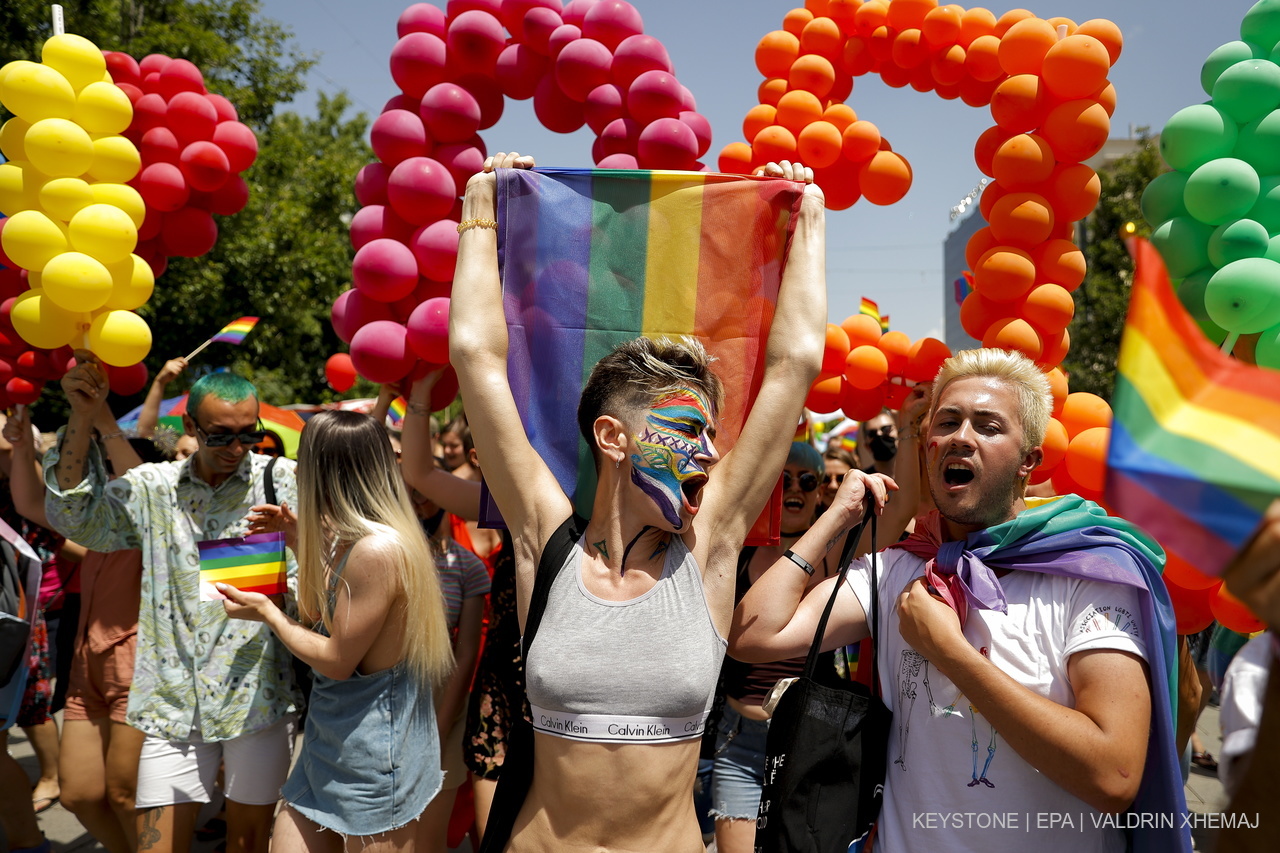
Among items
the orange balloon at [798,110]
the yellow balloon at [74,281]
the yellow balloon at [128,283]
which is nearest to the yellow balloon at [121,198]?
the yellow balloon at [128,283]

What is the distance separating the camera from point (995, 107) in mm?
3600

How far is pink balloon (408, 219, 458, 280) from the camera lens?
11.6 ft

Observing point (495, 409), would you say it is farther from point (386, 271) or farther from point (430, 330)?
point (386, 271)

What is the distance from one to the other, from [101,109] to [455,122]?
1.39 m

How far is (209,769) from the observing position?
10.8 ft

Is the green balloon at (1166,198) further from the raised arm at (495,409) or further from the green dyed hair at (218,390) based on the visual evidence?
the green dyed hair at (218,390)

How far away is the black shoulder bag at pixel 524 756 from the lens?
2.03 metres

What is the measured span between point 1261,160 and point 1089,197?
58 cm

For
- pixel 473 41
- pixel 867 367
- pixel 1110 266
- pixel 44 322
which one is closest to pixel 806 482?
Result: pixel 867 367

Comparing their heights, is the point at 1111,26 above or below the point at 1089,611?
above

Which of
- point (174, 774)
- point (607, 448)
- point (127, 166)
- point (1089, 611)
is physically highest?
point (127, 166)

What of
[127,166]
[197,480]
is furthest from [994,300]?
[127,166]

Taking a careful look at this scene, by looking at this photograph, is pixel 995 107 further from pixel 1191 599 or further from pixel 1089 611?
pixel 1089 611

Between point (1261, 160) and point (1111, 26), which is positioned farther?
point (1111, 26)
